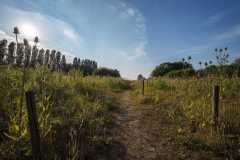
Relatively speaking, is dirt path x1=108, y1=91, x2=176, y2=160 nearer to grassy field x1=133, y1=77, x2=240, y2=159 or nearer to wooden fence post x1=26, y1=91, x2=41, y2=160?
grassy field x1=133, y1=77, x2=240, y2=159

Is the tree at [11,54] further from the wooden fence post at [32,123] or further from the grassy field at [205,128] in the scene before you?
the grassy field at [205,128]

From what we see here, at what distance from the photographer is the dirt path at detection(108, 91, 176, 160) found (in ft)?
11.3

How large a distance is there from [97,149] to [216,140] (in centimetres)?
262

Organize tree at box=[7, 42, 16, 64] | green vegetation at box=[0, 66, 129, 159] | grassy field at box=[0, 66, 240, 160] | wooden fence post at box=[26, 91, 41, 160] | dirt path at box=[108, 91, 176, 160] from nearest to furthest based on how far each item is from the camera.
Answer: wooden fence post at box=[26, 91, 41, 160] → green vegetation at box=[0, 66, 129, 159] → grassy field at box=[0, 66, 240, 160] → dirt path at box=[108, 91, 176, 160] → tree at box=[7, 42, 16, 64]

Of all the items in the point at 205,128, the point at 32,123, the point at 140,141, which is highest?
the point at 32,123

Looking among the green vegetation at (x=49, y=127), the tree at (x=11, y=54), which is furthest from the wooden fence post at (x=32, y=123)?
the tree at (x=11, y=54)

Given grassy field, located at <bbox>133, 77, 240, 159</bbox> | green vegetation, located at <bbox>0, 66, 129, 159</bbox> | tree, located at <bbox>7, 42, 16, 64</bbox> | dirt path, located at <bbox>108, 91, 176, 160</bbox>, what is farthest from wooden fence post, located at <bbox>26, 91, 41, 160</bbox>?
grassy field, located at <bbox>133, 77, 240, 159</bbox>

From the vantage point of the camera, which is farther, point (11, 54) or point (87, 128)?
point (11, 54)

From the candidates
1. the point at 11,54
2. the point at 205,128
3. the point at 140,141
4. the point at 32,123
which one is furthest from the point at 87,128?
the point at 205,128

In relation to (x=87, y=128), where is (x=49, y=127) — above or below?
above

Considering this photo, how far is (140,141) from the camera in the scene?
13.4 ft

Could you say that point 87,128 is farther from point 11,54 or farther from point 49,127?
point 11,54

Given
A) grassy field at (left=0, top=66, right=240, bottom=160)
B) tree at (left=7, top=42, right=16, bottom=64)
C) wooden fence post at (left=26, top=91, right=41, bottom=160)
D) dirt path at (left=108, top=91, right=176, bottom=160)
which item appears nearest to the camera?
wooden fence post at (left=26, top=91, right=41, bottom=160)

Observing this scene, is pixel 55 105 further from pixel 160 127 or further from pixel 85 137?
pixel 160 127
